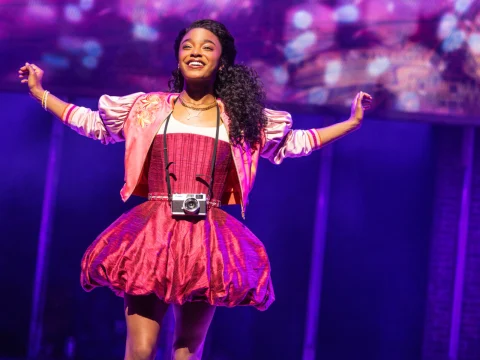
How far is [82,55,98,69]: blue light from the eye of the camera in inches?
155

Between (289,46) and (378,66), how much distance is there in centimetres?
52

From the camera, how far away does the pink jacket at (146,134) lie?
2342 mm

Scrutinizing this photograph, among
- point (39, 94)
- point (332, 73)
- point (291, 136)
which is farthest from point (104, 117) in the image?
point (332, 73)

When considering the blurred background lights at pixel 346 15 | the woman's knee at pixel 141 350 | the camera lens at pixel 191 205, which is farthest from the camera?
the blurred background lights at pixel 346 15

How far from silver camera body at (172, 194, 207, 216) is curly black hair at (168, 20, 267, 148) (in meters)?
0.27

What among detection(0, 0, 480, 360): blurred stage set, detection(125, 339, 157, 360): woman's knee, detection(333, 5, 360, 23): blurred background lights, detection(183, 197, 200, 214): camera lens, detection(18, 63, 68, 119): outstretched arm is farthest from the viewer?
detection(0, 0, 480, 360): blurred stage set

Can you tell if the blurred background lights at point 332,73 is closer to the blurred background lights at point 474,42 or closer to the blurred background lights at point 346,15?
the blurred background lights at point 346,15

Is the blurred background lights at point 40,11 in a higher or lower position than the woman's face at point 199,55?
higher

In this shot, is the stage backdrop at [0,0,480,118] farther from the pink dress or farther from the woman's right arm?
the pink dress

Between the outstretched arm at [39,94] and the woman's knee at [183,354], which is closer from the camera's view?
the woman's knee at [183,354]

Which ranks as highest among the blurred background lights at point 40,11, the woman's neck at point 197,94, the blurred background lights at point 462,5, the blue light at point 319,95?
the blurred background lights at point 462,5

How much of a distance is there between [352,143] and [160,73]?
1.44 metres

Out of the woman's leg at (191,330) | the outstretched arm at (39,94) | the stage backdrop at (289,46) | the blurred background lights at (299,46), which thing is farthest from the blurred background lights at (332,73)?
the woman's leg at (191,330)

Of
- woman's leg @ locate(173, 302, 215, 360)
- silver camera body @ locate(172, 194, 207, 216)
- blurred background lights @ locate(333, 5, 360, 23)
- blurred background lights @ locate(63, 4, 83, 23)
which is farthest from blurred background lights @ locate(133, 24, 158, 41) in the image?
woman's leg @ locate(173, 302, 215, 360)
